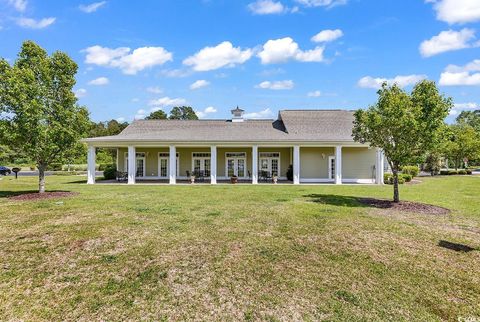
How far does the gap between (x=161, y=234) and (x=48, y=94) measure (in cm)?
1017

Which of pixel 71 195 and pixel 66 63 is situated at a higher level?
pixel 66 63

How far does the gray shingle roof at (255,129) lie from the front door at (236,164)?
2.05 meters

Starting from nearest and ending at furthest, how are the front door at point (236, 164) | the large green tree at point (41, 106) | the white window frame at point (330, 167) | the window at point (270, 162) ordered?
the large green tree at point (41, 106) < the white window frame at point (330, 167) < the window at point (270, 162) < the front door at point (236, 164)

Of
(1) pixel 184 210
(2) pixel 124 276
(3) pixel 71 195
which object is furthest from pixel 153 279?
(3) pixel 71 195

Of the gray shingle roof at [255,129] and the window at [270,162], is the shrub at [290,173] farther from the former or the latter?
the gray shingle roof at [255,129]

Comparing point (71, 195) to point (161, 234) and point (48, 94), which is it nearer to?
point (48, 94)

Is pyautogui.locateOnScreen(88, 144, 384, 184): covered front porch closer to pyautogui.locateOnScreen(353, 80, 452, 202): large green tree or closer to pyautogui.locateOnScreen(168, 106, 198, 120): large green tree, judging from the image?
pyautogui.locateOnScreen(353, 80, 452, 202): large green tree

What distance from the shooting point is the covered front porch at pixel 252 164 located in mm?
23781

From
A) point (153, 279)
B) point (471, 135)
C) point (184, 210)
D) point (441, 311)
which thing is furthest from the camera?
point (471, 135)

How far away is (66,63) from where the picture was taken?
1409 cm

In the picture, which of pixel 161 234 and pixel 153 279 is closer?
pixel 153 279

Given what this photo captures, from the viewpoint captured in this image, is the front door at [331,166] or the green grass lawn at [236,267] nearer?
the green grass lawn at [236,267]

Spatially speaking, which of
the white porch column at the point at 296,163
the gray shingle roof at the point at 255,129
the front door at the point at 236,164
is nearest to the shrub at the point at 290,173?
the white porch column at the point at 296,163

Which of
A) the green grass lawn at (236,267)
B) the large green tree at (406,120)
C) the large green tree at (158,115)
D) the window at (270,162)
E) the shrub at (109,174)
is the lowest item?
the green grass lawn at (236,267)
